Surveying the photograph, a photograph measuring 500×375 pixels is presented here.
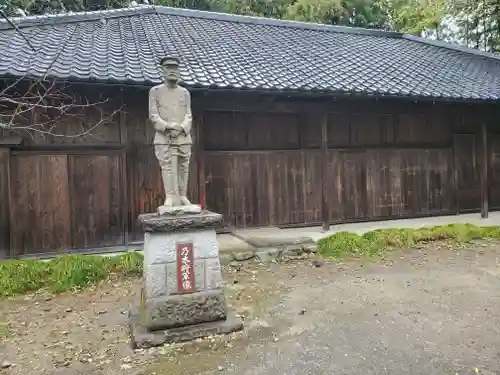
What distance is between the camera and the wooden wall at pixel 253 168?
7.19 metres

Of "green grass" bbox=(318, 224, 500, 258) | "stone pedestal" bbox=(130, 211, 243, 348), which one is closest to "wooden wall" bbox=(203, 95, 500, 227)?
"green grass" bbox=(318, 224, 500, 258)

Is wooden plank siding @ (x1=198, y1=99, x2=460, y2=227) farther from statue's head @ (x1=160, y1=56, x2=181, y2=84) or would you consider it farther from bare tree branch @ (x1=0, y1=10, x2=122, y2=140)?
statue's head @ (x1=160, y1=56, x2=181, y2=84)

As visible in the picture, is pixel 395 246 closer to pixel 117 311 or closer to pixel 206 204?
pixel 206 204

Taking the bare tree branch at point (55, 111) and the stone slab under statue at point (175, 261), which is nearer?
the stone slab under statue at point (175, 261)

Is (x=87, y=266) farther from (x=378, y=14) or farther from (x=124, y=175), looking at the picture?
(x=378, y=14)

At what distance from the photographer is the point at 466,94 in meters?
9.54

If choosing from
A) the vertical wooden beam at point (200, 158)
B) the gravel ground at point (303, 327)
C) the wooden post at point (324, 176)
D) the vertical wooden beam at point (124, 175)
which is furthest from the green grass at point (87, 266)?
the vertical wooden beam at point (200, 158)

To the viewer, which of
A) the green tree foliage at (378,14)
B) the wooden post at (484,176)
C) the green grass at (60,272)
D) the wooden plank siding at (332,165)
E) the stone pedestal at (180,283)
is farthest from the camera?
the green tree foliage at (378,14)

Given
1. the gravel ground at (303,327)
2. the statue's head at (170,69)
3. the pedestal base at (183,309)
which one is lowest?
the gravel ground at (303,327)

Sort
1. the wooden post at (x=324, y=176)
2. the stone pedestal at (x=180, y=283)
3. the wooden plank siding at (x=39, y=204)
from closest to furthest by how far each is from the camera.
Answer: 1. the stone pedestal at (x=180, y=283)
2. the wooden plank siding at (x=39, y=204)
3. the wooden post at (x=324, y=176)

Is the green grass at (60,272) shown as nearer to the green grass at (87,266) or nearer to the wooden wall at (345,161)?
the green grass at (87,266)

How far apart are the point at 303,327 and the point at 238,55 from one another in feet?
23.9

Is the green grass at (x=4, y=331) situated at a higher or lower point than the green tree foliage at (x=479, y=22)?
lower

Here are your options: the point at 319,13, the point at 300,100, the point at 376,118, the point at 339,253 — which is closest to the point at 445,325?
the point at 339,253
